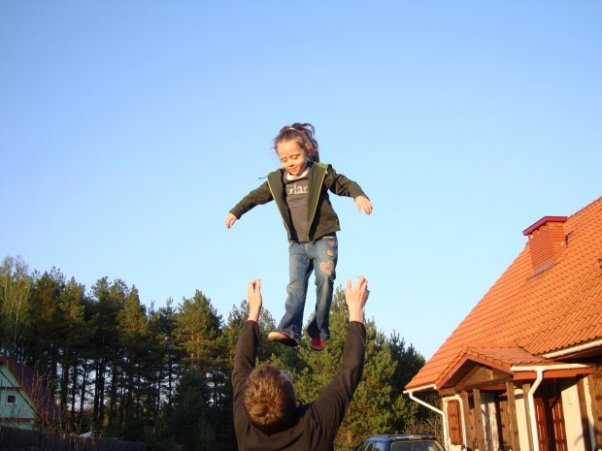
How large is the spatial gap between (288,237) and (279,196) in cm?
27

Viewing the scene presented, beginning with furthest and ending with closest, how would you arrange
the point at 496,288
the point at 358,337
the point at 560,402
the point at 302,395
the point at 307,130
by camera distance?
the point at 302,395 < the point at 496,288 < the point at 560,402 < the point at 307,130 < the point at 358,337

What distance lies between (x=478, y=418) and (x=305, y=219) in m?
11.0

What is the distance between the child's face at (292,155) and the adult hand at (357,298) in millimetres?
1086

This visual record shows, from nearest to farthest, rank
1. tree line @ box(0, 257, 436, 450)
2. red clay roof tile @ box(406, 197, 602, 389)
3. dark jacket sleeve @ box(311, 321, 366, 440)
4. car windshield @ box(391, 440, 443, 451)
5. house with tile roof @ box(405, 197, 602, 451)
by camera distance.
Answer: dark jacket sleeve @ box(311, 321, 366, 440), car windshield @ box(391, 440, 443, 451), house with tile roof @ box(405, 197, 602, 451), red clay roof tile @ box(406, 197, 602, 389), tree line @ box(0, 257, 436, 450)

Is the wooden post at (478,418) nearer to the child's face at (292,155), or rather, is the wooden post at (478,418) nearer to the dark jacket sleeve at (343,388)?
the child's face at (292,155)

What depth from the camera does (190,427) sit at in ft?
122

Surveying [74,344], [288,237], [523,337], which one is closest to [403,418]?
[523,337]

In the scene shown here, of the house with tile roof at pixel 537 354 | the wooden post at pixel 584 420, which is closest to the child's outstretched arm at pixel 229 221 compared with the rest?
the house with tile roof at pixel 537 354

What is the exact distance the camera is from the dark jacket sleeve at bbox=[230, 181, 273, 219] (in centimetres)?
443

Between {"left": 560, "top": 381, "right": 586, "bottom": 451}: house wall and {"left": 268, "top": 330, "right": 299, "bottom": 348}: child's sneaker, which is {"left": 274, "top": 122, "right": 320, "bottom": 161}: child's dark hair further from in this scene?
{"left": 560, "top": 381, "right": 586, "bottom": 451}: house wall

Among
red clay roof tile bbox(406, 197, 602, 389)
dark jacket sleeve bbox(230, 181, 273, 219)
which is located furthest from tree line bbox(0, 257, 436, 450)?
dark jacket sleeve bbox(230, 181, 273, 219)

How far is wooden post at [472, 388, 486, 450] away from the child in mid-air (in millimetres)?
10323

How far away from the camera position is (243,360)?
11.0 ft

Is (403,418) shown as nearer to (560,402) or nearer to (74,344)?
(560,402)
